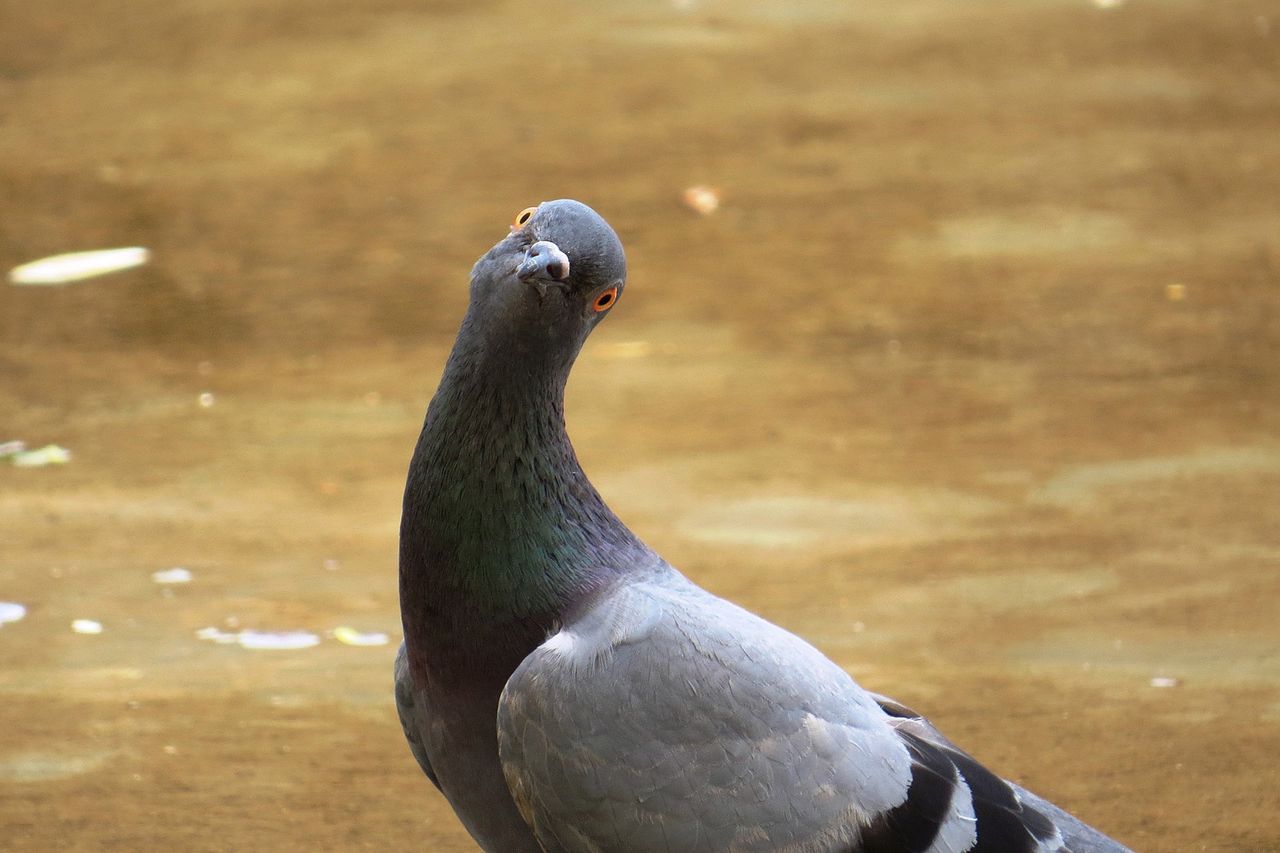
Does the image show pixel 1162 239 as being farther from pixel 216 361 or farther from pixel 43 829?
pixel 43 829

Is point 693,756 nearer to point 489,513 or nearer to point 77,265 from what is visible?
point 489,513

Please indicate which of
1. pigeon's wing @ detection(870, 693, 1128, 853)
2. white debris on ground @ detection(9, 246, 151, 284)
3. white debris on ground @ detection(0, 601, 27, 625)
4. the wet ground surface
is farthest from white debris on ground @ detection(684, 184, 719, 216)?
pigeon's wing @ detection(870, 693, 1128, 853)

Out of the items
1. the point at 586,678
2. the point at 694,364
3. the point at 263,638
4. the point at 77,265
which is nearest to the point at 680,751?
the point at 586,678

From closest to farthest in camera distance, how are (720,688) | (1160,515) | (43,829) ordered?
(720,688) < (43,829) < (1160,515)

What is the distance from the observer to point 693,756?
2422 millimetres

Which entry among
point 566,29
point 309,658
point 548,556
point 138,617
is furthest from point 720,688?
point 566,29

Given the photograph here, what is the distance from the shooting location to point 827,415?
554 cm

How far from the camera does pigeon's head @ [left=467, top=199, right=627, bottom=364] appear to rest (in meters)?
2.52

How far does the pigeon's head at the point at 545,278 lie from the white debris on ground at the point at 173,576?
2.22m

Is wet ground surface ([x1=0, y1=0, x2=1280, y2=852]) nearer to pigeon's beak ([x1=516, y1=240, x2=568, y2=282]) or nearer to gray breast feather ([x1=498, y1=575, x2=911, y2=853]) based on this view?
gray breast feather ([x1=498, y1=575, x2=911, y2=853])

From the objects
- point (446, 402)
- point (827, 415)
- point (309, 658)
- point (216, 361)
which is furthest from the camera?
point (216, 361)

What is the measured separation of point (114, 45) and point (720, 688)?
23.3 ft

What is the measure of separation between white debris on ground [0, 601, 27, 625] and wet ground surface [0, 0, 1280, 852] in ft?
0.25

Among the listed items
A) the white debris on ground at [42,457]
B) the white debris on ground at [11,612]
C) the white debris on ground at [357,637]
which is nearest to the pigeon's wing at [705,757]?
the white debris on ground at [357,637]
